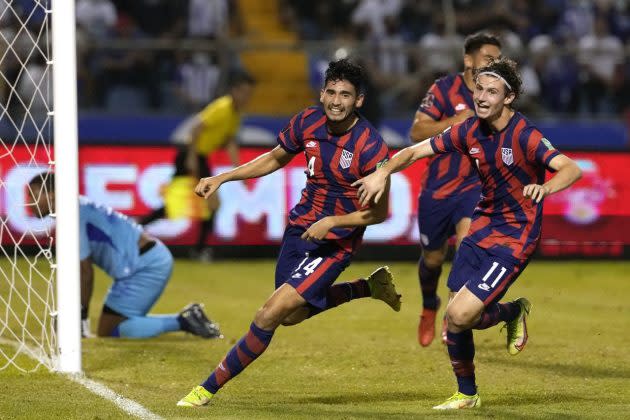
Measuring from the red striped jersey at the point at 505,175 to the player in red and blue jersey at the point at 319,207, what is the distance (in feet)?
1.70

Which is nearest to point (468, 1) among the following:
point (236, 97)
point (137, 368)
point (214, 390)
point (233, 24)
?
point (233, 24)

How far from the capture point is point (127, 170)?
16344mm

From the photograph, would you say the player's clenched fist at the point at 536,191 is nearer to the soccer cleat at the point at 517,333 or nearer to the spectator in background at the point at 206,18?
the soccer cleat at the point at 517,333

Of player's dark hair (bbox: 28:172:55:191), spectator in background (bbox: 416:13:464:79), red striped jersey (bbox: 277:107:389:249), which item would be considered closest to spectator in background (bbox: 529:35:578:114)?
spectator in background (bbox: 416:13:464:79)

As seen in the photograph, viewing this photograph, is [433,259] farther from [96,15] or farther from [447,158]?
[96,15]

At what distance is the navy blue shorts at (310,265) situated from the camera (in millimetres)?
7570

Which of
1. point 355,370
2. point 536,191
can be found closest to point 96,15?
point 355,370

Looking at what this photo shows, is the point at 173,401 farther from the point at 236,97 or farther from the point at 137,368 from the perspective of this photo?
the point at 236,97

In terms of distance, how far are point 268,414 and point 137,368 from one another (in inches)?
87.9

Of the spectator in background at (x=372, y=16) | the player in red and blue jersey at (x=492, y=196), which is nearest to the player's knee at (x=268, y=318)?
the player in red and blue jersey at (x=492, y=196)

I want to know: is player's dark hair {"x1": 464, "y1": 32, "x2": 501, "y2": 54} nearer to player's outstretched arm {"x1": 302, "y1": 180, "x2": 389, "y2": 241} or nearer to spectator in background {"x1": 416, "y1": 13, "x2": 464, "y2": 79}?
player's outstretched arm {"x1": 302, "y1": 180, "x2": 389, "y2": 241}

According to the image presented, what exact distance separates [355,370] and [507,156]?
2.32m

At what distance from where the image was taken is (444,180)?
10117 millimetres

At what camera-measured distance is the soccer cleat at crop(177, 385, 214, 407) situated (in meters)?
7.35
